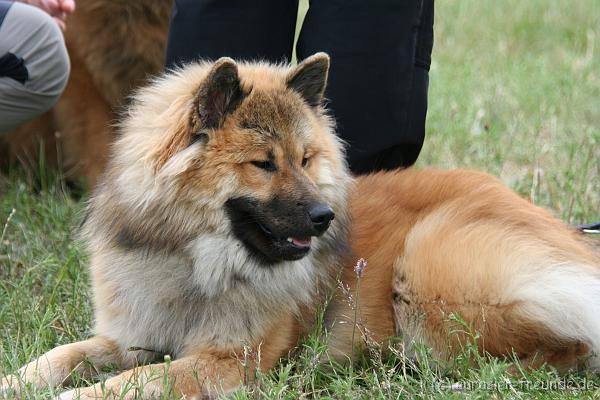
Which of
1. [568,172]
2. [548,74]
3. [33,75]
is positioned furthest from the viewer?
[548,74]

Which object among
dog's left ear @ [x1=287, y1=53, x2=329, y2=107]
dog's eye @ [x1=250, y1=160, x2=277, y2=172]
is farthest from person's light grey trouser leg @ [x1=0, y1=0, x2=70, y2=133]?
dog's eye @ [x1=250, y1=160, x2=277, y2=172]

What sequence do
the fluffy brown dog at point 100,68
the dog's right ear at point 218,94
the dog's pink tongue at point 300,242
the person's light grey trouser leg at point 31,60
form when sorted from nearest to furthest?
the dog's right ear at point 218,94 < the dog's pink tongue at point 300,242 < the person's light grey trouser leg at point 31,60 < the fluffy brown dog at point 100,68

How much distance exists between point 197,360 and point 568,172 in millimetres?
2675

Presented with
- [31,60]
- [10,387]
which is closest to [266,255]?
[10,387]

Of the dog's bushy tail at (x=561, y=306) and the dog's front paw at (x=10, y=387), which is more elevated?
the dog's bushy tail at (x=561, y=306)

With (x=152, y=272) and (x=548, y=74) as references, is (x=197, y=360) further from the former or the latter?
(x=548, y=74)

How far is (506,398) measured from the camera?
279cm

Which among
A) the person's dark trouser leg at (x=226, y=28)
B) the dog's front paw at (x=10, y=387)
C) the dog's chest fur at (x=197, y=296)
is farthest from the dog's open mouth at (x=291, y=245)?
the person's dark trouser leg at (x=226, y=28)

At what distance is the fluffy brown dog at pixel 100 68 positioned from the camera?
196 inches

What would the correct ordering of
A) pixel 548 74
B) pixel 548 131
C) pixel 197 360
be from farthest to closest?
pixel 548 74
pixel 548 131
pixel 197 360

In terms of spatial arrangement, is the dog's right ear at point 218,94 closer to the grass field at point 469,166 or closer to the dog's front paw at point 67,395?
the grass field at point 469,166

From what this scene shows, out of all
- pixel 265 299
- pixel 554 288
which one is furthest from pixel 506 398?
pixel 265 299

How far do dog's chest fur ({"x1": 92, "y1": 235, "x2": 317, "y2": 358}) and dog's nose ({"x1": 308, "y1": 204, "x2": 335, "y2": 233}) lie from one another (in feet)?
0.96

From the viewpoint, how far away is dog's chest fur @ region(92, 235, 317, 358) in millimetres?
3115
